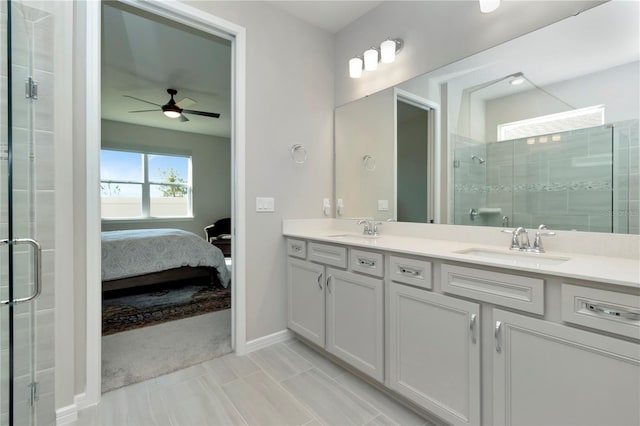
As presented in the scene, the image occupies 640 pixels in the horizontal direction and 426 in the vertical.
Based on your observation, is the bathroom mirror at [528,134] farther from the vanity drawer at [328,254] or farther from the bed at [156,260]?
the bed at [156,260]

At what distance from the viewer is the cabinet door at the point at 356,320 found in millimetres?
1703

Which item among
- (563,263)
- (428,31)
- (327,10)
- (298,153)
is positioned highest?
(327,10)

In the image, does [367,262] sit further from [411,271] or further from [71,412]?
[71,412]

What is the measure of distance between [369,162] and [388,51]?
834 millimetres

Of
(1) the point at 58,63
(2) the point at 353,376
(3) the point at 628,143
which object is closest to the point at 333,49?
(1) the point at 58,63

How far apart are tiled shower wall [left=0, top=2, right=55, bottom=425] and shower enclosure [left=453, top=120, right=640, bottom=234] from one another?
7.19ft

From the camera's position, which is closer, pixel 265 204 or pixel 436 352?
pixel 436 352

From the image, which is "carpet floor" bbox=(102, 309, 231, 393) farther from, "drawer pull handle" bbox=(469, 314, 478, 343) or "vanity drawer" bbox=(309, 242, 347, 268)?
"drawer pull handle" bbox=(469, 314, 478, 343)

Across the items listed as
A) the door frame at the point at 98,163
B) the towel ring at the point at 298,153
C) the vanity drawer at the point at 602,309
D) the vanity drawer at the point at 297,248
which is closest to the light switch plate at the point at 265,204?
the door frame at the point at 98,163

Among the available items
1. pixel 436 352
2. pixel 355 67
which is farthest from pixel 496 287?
pixel 355 67

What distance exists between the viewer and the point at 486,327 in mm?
1267

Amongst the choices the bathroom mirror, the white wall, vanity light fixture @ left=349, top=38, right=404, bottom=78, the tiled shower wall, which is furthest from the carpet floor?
vanity light fixture @ left=349, top=38, right=404, bottom=78

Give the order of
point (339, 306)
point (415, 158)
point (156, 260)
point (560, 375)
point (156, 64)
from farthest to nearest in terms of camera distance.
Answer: point (156, 260) < point (156, 64) < point (415, 158) < point (339, 306) < point (560, 375)

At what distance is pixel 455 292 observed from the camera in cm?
136
